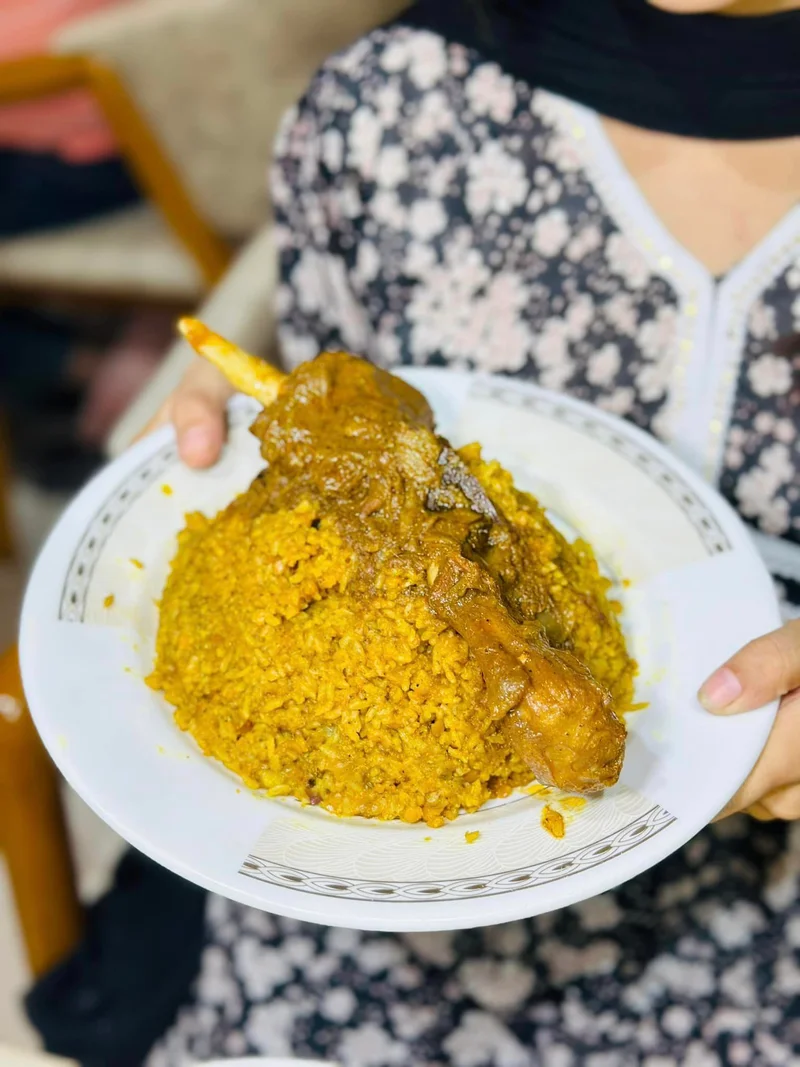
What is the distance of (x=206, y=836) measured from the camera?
1.07 metres

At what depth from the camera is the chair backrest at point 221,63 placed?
2.81 metres

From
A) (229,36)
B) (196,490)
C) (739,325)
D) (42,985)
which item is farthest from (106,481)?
(229,36)

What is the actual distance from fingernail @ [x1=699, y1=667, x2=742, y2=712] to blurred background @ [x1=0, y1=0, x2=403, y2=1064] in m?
1.38

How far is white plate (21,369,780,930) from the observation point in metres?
1.03

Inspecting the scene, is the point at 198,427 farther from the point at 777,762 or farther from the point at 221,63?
the point at 221,63

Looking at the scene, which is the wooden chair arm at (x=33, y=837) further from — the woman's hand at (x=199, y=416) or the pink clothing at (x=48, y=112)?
the pink clothing at (x=48, y=112)

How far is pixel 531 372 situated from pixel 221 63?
5.79 ft

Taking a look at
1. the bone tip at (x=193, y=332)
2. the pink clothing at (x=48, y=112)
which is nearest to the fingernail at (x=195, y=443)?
the bone tip at (x=193, y=332)

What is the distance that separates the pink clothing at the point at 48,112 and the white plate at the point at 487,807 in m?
2.19

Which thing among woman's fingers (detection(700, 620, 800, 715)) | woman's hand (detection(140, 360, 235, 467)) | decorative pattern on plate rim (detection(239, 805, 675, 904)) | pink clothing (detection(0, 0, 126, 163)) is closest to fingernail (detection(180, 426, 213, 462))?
woman's hand (detection(140, 360, 235, 467))

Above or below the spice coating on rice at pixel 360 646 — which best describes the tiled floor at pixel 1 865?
below

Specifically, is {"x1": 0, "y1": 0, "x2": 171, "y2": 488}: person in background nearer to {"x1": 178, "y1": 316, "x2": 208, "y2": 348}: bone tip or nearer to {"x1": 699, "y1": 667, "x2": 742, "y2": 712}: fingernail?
{"x1": 178, "y1": 316, "x2": 208, "y2": 348}: bone tip

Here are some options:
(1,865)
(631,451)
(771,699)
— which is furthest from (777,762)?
(1,865)

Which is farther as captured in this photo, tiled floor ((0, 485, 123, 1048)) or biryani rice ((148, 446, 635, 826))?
tiled floor ((0, 485, 123, 1048))
